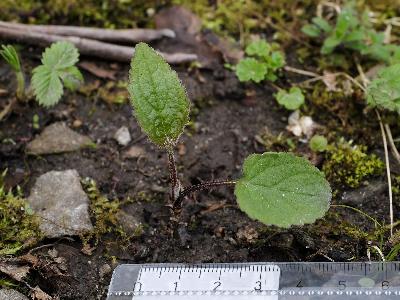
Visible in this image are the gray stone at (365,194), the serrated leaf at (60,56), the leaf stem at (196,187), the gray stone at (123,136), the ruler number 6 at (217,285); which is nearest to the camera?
the ruler number 6 at (217,285)

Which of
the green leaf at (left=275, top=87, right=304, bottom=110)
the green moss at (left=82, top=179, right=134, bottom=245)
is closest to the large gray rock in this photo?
the green moss at (left=82, top=179, right=134, bottom=245)

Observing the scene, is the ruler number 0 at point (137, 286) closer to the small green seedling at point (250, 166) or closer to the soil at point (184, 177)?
the soil at point (184, 177)

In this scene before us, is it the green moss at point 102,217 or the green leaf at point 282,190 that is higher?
the green leaf at point 282,190

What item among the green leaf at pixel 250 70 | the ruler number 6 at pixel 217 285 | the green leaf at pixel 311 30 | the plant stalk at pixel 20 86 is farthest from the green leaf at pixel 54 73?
the green leaf at pixel 311 30

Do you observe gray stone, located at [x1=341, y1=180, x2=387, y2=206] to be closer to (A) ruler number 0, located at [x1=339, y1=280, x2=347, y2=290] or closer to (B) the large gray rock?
(A) ruler number 0, located at [x1=339, y1=280, x2=347, y2=290]

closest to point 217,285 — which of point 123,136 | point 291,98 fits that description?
point 123,136

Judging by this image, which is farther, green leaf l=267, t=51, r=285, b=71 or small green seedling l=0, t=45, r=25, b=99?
green leaf l=267, t=51, r=285, b=71
